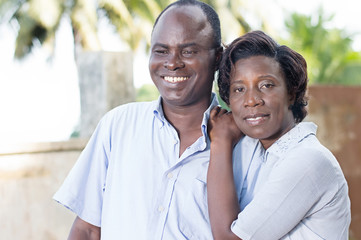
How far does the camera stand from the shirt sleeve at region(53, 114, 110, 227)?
8.13 ft

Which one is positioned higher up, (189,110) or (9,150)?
(189,110)

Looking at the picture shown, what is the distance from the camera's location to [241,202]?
2.31 m

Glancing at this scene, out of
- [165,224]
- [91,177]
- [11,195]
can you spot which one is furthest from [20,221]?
[165,224]

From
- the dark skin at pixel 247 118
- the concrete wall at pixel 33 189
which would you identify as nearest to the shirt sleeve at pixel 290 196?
the dark skin at pixel 247 118

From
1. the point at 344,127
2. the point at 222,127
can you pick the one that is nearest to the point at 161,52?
the point at 222,127

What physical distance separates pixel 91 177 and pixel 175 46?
0.67 m

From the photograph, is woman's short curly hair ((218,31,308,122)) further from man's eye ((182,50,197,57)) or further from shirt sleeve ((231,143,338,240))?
Result: shirt sleeve ((231,143,338,240))

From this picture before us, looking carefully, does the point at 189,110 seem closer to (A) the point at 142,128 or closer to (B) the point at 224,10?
(A) the point at 142,128

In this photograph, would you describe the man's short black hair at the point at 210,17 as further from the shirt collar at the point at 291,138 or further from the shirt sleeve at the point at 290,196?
the shirt sleeve at the point at 290,196

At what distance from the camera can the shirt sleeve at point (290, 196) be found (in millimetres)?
2049

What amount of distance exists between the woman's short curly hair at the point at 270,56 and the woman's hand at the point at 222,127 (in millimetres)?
139

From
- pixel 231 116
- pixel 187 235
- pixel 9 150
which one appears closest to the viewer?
pixel 187 235

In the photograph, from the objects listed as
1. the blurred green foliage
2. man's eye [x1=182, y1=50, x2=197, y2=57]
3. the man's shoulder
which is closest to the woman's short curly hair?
man's eye [x1=182, y1=50, x2=197, y2=57]

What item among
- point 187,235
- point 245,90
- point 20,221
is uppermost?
point 245,90
